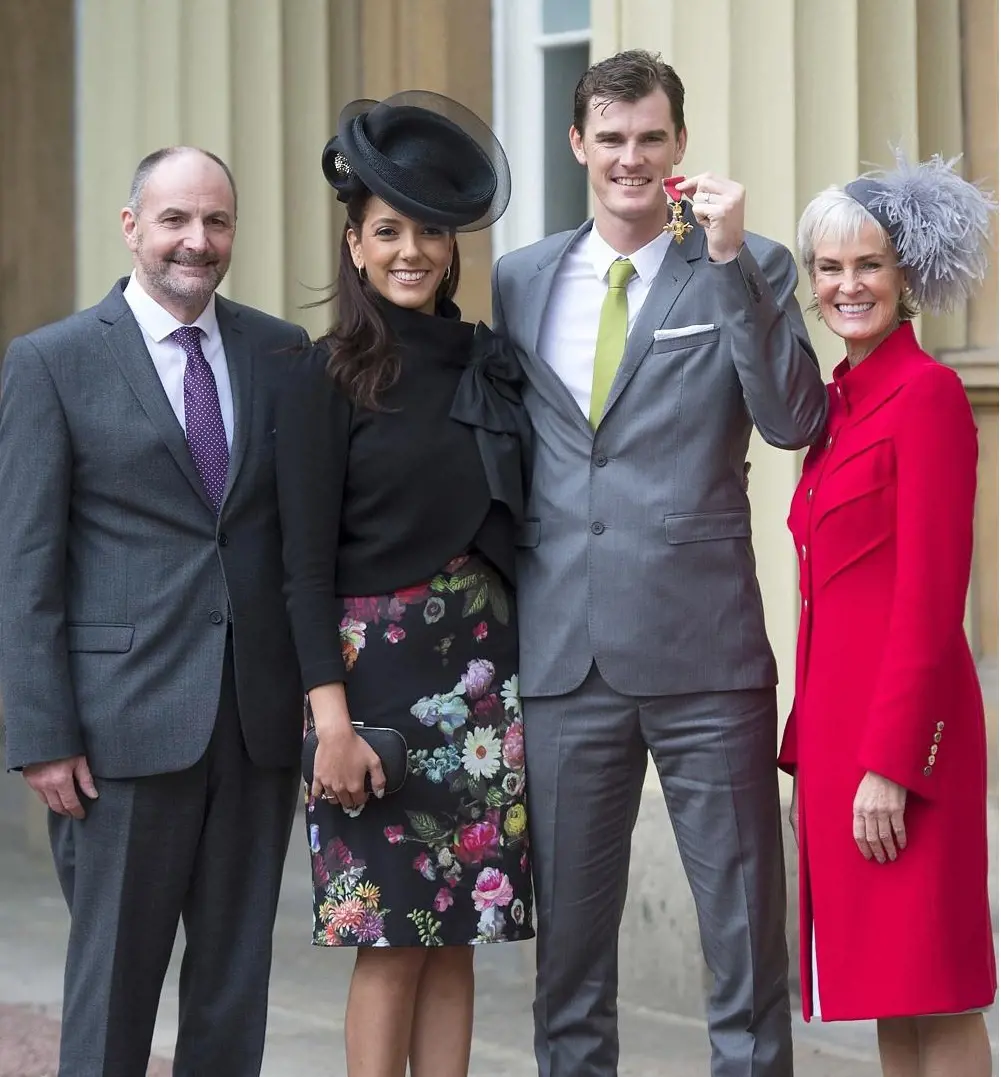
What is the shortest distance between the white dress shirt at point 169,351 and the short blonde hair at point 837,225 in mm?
1050

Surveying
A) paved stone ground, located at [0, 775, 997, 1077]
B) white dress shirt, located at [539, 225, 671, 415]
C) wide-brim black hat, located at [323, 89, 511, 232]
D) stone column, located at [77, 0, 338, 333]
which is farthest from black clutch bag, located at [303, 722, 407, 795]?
stone column, located at [77, 0, 338, 333]

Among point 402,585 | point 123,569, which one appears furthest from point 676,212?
point 123,569

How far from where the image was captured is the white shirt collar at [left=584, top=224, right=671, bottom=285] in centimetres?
345

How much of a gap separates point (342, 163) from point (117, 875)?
131 centimetres

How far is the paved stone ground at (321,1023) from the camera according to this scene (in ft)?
15.1

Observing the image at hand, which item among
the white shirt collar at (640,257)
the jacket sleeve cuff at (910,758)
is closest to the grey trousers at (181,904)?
the white shirt collar at (640,257)

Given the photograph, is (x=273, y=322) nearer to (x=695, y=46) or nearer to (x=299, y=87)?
(x=695, y=46)

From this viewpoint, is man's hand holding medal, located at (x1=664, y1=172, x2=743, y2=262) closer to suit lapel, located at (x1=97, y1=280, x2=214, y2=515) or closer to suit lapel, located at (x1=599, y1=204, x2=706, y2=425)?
suit lapel, located at (x1=599, y1=204, x2=706, y2=425)

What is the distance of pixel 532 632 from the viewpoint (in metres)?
3.43

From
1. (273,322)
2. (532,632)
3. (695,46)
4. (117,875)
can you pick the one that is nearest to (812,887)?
(532,632)

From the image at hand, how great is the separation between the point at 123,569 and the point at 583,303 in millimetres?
945

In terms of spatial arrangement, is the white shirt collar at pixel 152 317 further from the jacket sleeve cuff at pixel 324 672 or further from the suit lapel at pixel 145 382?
the jacket sleeve cuff at pixel 324 672

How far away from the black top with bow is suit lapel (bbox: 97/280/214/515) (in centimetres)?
18

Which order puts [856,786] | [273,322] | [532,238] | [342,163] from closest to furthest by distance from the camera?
[856,786] < [342,163] < [273,322] < [532,238]
